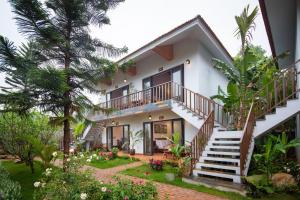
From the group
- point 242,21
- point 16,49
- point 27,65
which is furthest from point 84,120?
point 242,21

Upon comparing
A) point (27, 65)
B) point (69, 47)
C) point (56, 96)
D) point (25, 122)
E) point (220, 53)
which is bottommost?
point (25, 122)

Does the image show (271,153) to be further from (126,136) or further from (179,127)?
(126,136)

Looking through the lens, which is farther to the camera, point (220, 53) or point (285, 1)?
point (220, 53)

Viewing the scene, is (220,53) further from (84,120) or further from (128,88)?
(84,120)

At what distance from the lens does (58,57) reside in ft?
26.1

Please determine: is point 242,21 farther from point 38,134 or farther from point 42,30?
point 38,134

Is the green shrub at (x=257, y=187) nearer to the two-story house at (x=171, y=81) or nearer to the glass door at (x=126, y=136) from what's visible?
the two-story house at (x=171, y=81)

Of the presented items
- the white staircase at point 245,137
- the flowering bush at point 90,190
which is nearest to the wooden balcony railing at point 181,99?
the white staircase at point 245,137

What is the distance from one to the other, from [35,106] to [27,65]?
1.29m

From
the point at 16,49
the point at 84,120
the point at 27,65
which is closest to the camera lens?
the point at 16,49

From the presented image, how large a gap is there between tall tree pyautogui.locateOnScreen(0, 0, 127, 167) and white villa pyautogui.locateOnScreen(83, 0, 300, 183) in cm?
198

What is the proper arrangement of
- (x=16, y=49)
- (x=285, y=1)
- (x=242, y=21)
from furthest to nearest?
(x=242, y=21) < (x=285, y=1) < (x=16, y=49)

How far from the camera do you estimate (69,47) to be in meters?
7.77

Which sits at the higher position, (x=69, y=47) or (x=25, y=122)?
(x=69, y=47)
